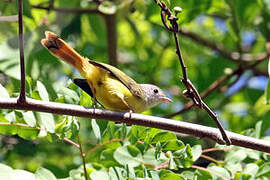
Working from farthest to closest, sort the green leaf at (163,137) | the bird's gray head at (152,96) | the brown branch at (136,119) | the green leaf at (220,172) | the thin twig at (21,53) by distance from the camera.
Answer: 1. the bird's gray head at (152,96)
2. the green leaf at (220,172)
3. the green leaf at (163,137)
4. the brown branch at (136,119)
5. the thin twig at (21,53)

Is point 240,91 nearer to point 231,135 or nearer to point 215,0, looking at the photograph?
point 215,0

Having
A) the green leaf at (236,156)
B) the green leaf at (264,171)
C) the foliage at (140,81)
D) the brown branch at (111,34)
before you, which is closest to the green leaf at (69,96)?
the foliage at (140,81)

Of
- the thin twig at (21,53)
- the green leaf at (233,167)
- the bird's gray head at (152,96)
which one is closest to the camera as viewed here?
the thin twig at (21,53)

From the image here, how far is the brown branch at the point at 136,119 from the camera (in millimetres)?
2248

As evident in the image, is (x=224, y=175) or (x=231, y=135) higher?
(x=231, y=135)

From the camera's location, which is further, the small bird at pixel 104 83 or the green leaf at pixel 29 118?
the small bird at pixel 104 83

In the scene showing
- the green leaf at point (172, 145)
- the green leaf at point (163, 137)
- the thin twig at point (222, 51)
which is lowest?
the green leaf at point (172, 145)

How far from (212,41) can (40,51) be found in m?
2.46

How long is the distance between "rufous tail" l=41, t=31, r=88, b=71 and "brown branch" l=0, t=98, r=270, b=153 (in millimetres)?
618

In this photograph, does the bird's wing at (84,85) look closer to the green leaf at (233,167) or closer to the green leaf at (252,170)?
the green leaf at (233,167)

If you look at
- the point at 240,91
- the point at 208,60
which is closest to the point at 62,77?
the point at 208,60

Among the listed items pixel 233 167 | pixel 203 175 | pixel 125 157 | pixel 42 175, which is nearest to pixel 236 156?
pixel 233 167

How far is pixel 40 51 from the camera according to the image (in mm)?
3977

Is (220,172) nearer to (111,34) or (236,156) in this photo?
(236,156)
